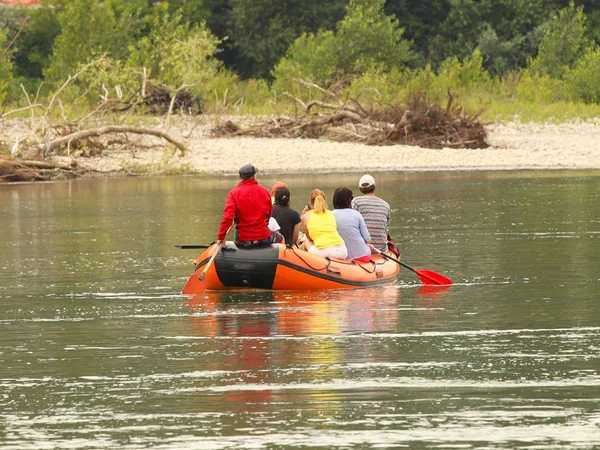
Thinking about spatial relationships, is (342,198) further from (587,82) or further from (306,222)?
(587,82)

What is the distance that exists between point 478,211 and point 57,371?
15.4 metres

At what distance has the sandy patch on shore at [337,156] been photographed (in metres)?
38.2

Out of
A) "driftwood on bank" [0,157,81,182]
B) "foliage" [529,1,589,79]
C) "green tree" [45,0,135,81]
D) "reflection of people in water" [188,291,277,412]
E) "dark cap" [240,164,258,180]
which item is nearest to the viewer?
"reflection of people in water" [188,291,277,412]

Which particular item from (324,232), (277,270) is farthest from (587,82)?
(277,270)

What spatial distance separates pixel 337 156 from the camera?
39.5 metres

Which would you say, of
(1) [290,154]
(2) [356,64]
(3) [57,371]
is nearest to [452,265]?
(3) [57,371]

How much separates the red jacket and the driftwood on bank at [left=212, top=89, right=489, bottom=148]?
2530 centimetres

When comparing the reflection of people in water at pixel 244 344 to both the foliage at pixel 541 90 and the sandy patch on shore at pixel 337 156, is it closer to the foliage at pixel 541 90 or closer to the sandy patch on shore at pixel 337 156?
the sandy patch on shore at pixel 337 156

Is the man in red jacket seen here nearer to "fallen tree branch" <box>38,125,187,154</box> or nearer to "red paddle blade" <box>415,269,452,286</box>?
"red paddle blade" <box>415,269,452,286</box>

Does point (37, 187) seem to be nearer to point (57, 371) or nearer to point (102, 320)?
point (102, 320)

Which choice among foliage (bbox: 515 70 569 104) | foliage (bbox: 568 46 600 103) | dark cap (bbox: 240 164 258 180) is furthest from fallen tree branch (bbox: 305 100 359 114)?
dark cap (bbox: 240 164 258 180)

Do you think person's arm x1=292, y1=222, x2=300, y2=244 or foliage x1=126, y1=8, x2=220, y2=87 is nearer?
person's arm x1=292, y1=222, x2=300, y2=244

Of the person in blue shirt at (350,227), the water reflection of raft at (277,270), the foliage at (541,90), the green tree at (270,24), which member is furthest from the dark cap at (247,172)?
the green tree at (270,24)

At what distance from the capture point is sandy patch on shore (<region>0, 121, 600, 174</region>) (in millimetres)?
38250
